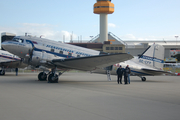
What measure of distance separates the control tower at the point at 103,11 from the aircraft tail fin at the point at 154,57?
7663cm

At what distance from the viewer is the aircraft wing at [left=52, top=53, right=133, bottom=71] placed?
46.9ft

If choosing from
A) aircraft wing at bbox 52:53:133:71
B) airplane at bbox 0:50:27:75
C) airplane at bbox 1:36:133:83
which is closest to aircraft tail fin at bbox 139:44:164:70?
airplane at bbox 1:36:133:83

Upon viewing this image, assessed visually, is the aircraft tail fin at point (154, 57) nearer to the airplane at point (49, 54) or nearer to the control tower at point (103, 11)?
the airplane at point (49, 54)

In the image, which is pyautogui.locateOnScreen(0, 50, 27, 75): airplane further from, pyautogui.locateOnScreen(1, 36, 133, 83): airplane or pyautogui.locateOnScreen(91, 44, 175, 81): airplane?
pyautogui.locateOnScreen(91, 44, 175, 81): airplane

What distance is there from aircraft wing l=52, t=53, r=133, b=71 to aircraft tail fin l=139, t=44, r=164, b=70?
591cm

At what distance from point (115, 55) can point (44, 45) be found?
6.45 m

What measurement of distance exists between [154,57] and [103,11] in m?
77.4

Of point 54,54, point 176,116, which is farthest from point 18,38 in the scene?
point 176,116

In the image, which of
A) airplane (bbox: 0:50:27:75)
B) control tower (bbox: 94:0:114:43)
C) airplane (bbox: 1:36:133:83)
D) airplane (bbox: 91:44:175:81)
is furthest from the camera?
control tower (bbox: 94:0:114:43)

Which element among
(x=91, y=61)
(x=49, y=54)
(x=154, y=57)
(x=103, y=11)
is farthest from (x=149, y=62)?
(x=103, y=11)

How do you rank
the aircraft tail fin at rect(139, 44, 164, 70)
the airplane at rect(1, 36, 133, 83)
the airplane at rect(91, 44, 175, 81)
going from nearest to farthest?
the airplane at rect(1, 36, 133, 83) → the airplane at rect(91, 44, 175, 81) → the aircraft tail fin at rect(139, 44, 164, 70)

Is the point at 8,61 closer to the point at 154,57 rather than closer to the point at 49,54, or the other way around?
the point at 49,54

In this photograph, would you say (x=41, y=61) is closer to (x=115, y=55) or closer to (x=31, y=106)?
(x=115, y=55)

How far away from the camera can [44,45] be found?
16766 mm
